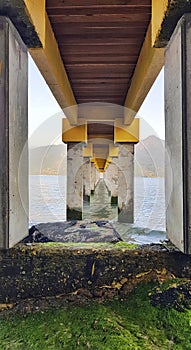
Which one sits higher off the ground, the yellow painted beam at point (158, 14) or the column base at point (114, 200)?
the yellow painted beam at point (158, 14)

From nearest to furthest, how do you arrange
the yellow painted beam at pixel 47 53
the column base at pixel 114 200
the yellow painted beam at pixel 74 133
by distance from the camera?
1. the yellow painted beam at pixel 47 53
2. the yellow painted beam at pixel 74 133
3. the column base at pixel 114 200

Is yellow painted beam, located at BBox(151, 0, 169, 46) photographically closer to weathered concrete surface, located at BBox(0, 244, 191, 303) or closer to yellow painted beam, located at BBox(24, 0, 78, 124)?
yellow painted beam, located at BBox(24, 0, 78, 124)

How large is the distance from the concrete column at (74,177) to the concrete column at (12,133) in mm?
5151

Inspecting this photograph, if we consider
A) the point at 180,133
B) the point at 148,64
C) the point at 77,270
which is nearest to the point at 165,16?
the point at 180,133

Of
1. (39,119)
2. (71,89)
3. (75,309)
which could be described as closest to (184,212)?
(75,309)

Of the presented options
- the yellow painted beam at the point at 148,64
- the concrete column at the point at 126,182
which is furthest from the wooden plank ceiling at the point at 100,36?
the concrete column at the point at 126,182

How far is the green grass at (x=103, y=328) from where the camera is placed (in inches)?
51.4

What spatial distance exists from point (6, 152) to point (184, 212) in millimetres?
1085

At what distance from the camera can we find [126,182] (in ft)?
24.6

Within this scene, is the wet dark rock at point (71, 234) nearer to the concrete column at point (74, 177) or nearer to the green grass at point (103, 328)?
→ the green grass at point (103, 328)

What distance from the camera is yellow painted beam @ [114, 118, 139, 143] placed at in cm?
698

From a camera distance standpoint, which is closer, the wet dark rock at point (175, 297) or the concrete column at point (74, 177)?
the wet dark rock at point (175, 297)

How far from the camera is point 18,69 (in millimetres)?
1787

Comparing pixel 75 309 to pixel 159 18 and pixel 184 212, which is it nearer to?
pixel 184 212
